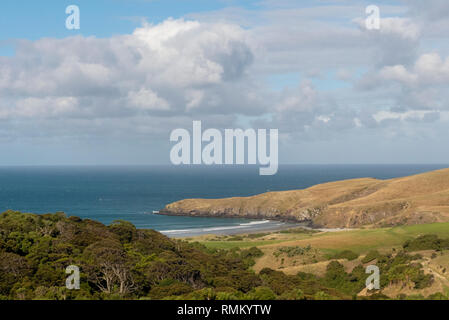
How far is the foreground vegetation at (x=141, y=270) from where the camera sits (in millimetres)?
28641

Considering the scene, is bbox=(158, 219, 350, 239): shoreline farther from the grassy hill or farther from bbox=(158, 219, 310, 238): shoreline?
the grassy hill

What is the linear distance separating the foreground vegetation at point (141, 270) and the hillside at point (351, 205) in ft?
167

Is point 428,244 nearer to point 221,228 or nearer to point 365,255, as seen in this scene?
point 365,255

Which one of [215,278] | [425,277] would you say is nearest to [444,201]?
[425,277]

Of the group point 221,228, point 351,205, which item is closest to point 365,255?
point 221,228

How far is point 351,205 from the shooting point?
11944 cm

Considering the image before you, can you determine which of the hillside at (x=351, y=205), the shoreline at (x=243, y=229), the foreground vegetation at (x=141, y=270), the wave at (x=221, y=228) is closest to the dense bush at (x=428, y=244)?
the foreground vegetation at (x=141, y=270)

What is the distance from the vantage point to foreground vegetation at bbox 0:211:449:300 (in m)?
28.6

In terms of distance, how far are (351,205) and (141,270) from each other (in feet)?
306

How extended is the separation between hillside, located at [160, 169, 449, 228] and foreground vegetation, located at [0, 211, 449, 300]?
5082cm

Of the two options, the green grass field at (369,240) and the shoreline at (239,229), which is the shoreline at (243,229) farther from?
the green grass field at (369,240)

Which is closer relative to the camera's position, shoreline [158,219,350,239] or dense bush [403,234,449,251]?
dense bush [403,234,449,251]

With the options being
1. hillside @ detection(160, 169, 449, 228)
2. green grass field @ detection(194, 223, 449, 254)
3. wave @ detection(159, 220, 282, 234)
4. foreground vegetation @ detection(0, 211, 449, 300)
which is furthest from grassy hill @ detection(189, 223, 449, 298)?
wave @ detection(159, 220, 282, 234)
